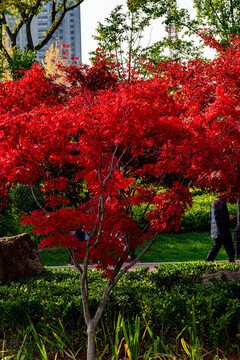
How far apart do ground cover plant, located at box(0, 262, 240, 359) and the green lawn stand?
17.9 feet

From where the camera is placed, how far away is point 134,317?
4.93 metres

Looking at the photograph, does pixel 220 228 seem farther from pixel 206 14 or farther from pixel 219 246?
pixel 206 14

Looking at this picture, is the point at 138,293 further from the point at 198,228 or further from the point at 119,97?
the point at 198,228

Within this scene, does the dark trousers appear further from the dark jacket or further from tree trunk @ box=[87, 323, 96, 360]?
tree trunk @ box=[87, 323, 96, 360]

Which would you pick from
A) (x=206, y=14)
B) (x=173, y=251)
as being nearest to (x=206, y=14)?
(x=206, y=14)

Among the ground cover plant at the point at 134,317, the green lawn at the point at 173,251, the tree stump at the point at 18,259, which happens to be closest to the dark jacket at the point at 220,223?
the green lawn at the point at 173,251

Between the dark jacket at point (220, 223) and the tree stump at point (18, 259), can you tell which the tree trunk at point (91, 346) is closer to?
the tree stump at point (18, 259)

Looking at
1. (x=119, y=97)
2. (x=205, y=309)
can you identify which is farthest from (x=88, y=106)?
(x=205, y=309)

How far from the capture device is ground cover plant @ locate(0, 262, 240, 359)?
14.9 ft

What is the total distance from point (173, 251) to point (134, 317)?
6904 millimetres

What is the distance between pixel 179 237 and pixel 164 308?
28.0 ft

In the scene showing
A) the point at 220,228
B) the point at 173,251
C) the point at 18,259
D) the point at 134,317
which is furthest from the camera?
the point at 173,251

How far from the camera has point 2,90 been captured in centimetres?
601

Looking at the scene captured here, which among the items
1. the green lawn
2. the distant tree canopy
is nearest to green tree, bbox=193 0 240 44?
the distant tree canopy
